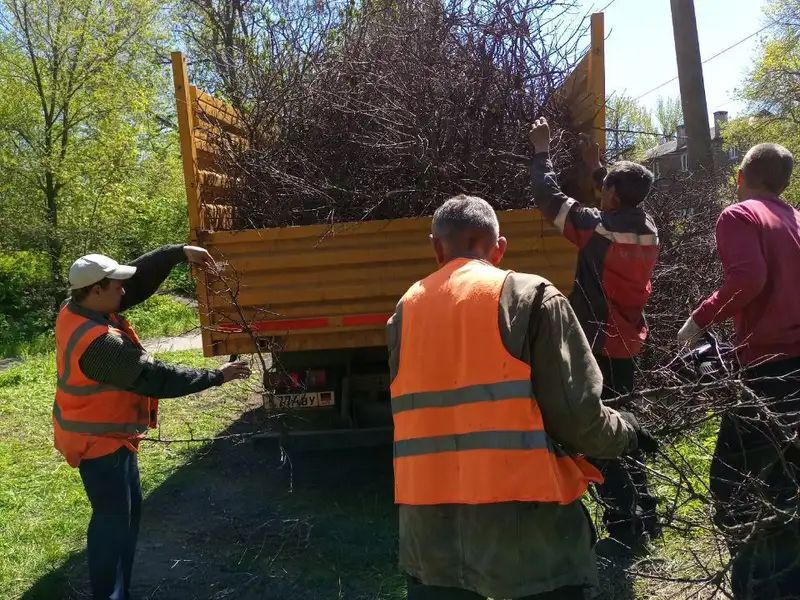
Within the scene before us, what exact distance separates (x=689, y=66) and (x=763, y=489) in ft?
27.3

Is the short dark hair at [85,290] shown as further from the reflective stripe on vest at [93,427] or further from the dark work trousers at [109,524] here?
the dark work trousers at [109,524]

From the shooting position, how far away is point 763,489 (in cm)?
246

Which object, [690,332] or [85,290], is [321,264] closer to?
[85,290]

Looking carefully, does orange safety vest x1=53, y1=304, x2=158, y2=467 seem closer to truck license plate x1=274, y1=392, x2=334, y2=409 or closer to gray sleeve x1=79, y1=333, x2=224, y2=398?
gray sleeve x1=79, y1=333, x2=224, y2=398

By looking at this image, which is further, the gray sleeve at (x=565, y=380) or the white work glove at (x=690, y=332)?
the white work glove at (x=690, y=332)

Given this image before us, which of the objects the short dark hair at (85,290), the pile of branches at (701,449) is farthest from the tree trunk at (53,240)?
the pile of branches at (701,449)

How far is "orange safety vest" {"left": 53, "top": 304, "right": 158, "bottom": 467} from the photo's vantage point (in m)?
3.12

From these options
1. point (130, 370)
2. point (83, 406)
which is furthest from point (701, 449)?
point (83, 406)

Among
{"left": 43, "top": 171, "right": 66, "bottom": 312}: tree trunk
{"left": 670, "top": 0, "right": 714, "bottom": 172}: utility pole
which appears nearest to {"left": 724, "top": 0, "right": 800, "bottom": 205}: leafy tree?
{"left": 670, "top": 0, "right": 714, "bottom": 172}: utility pole

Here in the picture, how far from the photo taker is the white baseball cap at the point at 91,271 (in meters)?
3.14

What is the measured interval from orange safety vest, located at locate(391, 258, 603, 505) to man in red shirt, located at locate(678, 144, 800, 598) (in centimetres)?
110

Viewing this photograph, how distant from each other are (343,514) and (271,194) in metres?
1.95

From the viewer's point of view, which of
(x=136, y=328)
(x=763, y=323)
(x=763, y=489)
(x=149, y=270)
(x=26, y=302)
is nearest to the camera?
(x=763, y=489)

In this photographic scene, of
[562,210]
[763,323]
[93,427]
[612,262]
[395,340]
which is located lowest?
[93,427]
